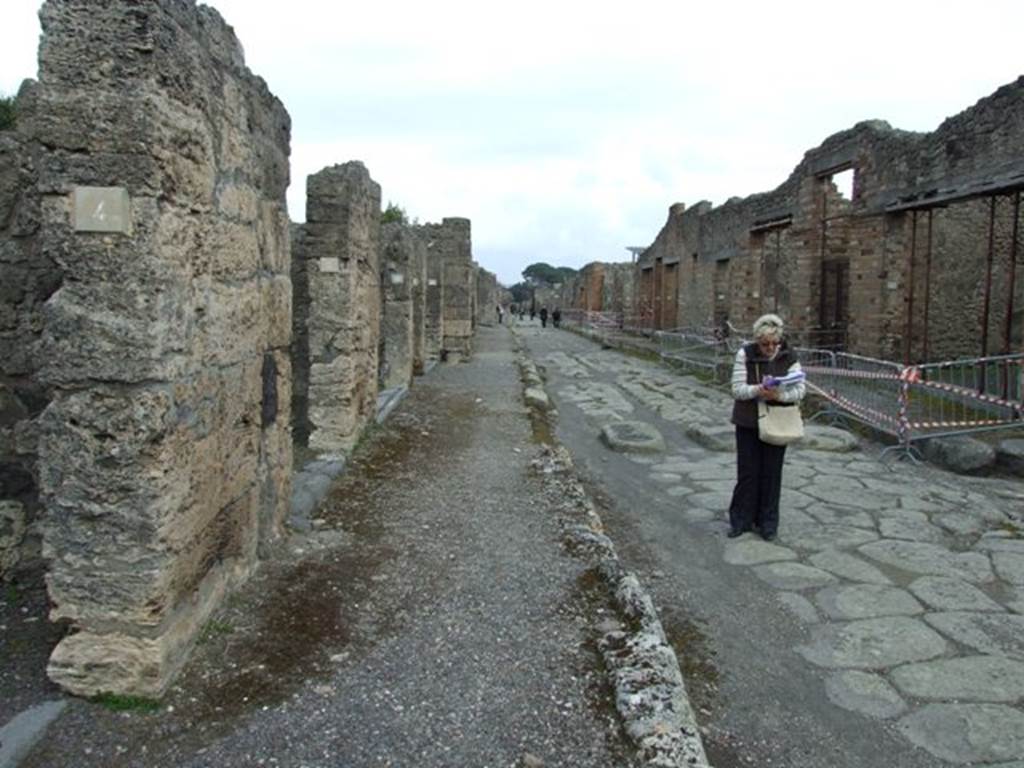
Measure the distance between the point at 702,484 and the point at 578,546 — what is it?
9.90 feet

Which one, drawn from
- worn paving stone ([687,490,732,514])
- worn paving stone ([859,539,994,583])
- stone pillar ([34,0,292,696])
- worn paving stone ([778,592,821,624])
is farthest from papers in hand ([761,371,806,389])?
stone pillar ([34,0,292,696])

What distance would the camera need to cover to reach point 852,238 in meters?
14.0

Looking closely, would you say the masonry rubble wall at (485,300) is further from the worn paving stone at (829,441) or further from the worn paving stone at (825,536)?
the worn paving stone at (825,536)

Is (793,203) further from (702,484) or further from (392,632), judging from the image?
(392,632)

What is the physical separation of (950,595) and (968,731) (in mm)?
1551

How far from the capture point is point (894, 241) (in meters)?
13.0

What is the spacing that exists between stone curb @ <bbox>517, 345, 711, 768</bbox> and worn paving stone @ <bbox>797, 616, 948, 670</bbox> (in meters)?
0.97

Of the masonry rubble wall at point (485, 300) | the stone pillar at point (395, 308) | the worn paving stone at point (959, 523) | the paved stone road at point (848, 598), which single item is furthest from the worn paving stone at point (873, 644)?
the masonry rubble wall at point (485, 300)

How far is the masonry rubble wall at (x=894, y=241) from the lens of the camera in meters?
10.8

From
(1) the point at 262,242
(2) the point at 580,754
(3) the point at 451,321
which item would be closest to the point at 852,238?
(3) the point at 451,321

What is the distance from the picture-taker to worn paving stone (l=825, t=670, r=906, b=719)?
345cm

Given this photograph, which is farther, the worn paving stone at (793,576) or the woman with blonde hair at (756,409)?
the woman with blonde hair at (756,409)

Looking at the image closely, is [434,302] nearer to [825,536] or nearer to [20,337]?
[825,536]

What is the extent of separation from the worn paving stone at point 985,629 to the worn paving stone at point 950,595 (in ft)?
0.31
